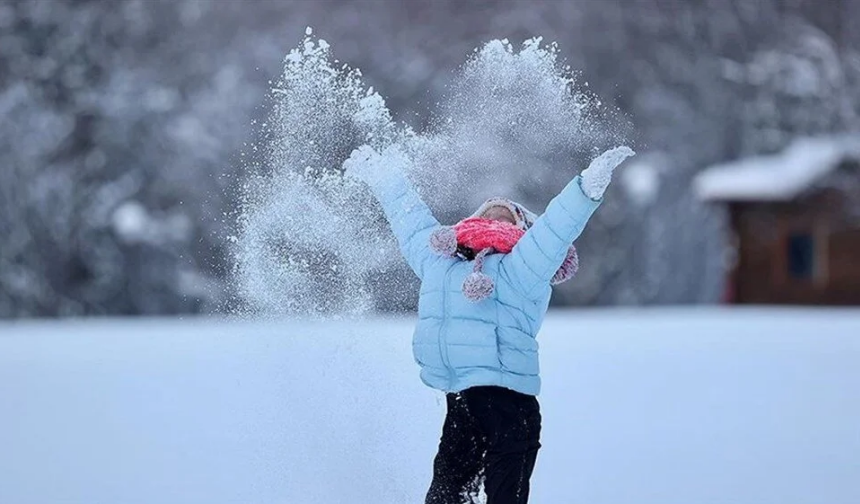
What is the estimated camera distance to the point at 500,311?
4.30 meters

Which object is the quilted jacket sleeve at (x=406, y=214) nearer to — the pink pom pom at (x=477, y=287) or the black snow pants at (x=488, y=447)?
the pink pom pom at (x=477, y=287)

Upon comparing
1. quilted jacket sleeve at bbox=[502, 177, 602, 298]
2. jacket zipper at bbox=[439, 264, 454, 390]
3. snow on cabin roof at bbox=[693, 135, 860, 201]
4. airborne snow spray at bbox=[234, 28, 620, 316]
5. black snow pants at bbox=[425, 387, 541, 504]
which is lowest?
black snow pants at bbox=[425, 387, 541, 504]

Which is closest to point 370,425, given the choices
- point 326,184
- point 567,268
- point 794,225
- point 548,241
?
point 326,184

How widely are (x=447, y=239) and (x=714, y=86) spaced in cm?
2665

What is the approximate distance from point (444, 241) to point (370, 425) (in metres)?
1.26

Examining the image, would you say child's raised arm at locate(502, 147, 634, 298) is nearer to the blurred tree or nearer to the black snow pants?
the black snow pants

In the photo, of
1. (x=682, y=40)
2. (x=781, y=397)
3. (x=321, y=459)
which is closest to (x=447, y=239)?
(x=321, y=459)

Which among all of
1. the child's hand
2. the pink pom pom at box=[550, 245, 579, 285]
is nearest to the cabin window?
the pink pom pom at box=[550, 245, 579, 285]

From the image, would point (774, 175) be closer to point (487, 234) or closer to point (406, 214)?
point (406, 214)

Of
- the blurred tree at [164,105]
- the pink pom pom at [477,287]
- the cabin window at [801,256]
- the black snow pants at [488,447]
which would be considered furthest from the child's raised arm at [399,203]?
the cabin window at [801,256]

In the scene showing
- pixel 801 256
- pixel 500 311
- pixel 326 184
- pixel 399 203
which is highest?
pixel 801 256

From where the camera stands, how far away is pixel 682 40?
3003 centimetres

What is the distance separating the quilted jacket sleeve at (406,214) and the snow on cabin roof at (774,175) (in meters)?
23.5

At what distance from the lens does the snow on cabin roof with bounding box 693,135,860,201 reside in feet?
89.9
